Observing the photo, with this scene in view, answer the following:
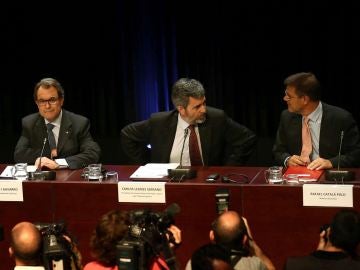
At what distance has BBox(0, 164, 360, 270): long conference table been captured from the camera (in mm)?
4535

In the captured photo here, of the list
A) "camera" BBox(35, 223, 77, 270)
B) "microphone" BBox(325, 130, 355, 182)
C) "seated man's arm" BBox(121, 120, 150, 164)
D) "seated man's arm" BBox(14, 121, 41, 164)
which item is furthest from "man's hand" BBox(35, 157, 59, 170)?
"microphone" BBox(325, 130, 355, 182)

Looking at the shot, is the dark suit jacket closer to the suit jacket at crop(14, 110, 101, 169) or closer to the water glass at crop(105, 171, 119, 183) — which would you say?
the suit jacket at crop(14, 110, 101, 169)

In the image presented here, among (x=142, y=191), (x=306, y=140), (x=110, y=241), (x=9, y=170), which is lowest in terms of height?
(x=110, y=241)

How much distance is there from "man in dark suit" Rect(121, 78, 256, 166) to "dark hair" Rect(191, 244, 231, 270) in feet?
6.79

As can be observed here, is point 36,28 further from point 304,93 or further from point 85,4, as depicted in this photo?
point 304,93

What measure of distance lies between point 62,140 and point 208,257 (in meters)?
2.58

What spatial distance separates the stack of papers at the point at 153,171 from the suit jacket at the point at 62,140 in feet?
1.80

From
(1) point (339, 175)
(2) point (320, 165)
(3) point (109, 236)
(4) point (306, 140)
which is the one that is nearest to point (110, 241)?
(3) point (109, 236)

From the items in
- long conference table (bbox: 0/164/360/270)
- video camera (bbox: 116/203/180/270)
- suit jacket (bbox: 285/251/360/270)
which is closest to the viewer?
video camera (bbox: 116/203/180/270)

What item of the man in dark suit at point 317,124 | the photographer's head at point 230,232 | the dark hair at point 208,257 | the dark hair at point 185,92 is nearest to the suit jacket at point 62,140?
the dark hair at point 185,92

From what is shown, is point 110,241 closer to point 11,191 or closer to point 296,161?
point 11,191

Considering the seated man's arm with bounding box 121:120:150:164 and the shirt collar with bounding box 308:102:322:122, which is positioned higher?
the shirt collar with bounding box 308:102:322:122

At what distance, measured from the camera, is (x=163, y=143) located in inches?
219

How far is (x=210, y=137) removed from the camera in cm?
555
